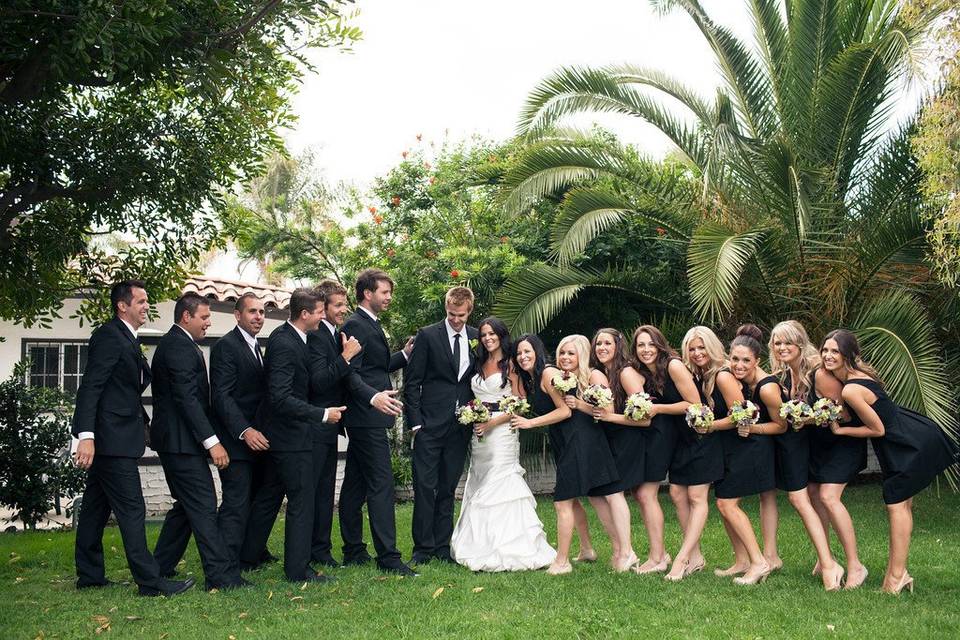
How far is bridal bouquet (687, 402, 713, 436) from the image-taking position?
7.42 metres

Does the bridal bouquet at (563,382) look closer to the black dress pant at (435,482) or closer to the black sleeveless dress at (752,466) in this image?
the black dress pant at (435,482)

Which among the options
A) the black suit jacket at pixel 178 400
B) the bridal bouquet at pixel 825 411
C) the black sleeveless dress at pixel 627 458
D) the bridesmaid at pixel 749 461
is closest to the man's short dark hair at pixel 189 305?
the black suit jacket at pixel 178 400

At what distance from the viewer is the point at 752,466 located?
7.50 meters

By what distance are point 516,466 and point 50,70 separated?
4707 mm

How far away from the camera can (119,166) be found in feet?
27.7

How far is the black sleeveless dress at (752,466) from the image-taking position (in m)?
7.45

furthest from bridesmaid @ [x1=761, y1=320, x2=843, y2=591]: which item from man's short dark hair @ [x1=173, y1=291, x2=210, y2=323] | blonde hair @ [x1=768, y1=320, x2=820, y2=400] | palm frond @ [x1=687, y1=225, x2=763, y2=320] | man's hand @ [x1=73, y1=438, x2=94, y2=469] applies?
man's hand @ [x1=73, y1=438, x2=94, y2=469]

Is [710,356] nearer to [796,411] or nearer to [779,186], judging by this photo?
[796,411]

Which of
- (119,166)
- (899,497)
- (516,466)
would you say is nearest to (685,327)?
(516,466)

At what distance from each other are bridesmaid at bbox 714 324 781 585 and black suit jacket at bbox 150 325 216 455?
3923 millimetres

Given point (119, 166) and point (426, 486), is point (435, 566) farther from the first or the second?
point (119, 166)

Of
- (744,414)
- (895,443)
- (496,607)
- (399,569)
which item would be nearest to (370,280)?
(399,569)

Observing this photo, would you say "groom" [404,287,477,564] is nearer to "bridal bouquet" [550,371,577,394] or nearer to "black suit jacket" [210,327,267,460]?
"bridal bouquet" [550,371,577,394]

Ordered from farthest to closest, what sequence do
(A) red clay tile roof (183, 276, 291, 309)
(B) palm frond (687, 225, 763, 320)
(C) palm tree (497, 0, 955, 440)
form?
(A) red clay tile roof (183, 276, 291, 309) < (C) palm tree (497, 0, 955, 440) < (B) palm frond (687, 225, 763, 320)
